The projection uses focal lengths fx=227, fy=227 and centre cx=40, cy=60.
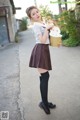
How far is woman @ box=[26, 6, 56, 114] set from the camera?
3.60 m

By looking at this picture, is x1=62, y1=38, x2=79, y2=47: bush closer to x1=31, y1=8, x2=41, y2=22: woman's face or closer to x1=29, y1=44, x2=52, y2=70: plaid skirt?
x1=29, y1=44, x2=52, y2=70: plaid skirt

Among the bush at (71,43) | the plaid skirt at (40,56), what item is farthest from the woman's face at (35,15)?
the bush at (71,43)

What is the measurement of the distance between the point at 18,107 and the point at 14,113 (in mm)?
269

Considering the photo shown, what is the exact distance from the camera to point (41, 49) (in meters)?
3.75

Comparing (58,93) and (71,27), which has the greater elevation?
(71,27)

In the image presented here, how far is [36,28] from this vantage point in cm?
360

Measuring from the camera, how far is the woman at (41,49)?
3604 mm

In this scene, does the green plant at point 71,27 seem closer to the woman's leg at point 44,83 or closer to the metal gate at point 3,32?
the metal gate at point 3,32

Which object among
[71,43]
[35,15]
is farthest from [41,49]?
[71,43]

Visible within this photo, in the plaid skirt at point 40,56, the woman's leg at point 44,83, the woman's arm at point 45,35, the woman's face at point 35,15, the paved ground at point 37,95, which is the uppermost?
the woman's face at point 35,15

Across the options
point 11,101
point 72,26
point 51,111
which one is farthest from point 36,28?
point 72,26

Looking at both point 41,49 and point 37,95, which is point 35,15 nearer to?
point 41,49

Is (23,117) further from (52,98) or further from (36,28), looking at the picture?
(36,28)

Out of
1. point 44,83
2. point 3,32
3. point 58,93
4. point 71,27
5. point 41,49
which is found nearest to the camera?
point 41,49
